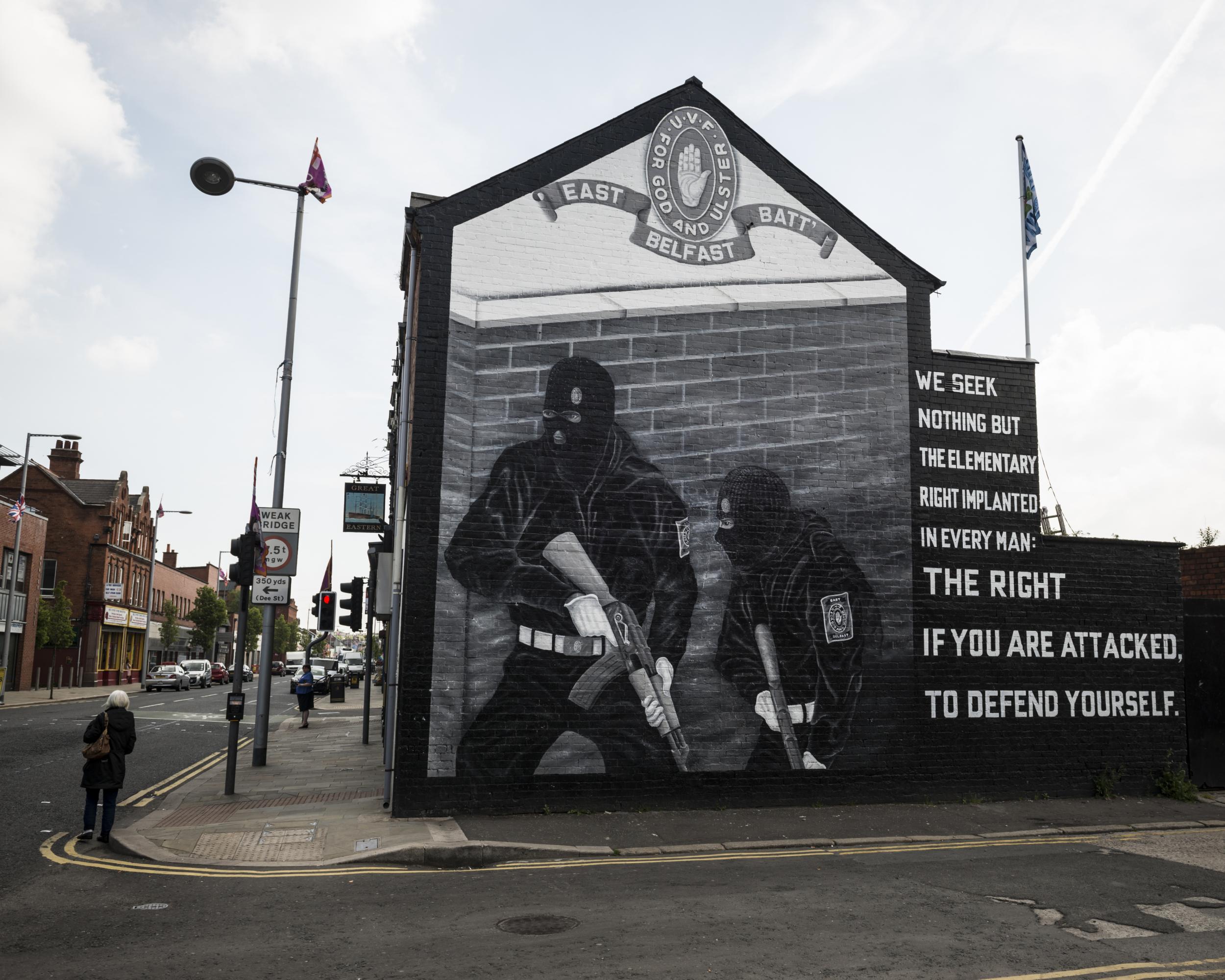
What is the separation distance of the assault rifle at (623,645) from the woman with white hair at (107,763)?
208 inches

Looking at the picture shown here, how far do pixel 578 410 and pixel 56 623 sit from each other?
4233cm

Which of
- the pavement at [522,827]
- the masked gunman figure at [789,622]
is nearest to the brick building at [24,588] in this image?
the pavement at [522,827]

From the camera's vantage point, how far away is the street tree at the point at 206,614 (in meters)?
80.4

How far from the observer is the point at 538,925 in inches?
287

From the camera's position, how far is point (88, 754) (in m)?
10.4

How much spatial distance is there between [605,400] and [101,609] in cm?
5683

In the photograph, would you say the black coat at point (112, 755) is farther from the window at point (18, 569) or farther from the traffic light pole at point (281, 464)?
the window at point (18, 569)

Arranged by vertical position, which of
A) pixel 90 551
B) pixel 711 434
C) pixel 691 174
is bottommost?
pixel 711 434

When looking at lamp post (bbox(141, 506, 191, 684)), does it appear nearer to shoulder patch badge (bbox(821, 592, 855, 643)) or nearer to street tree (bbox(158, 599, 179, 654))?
street tree (bbox(158, 599, 179, 654))

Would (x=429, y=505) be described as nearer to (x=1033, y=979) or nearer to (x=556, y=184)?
(x=556, y=184)

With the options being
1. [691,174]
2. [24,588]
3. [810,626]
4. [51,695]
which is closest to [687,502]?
[810,626]

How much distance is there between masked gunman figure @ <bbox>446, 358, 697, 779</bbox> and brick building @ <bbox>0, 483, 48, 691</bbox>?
4180 centimetres

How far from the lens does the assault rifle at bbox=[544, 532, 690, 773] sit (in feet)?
40.7

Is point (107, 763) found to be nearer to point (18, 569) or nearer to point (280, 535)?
point (280, 535)
